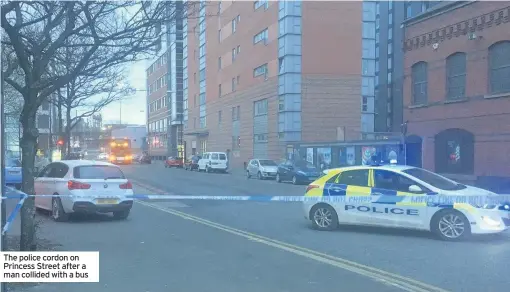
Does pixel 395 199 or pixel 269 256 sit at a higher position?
pixel 395 199

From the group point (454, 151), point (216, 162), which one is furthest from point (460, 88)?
point (216, 162)

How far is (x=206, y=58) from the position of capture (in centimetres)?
6259

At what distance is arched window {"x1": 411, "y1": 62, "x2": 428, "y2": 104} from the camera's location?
25797 millimetres

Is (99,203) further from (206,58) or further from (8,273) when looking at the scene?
(206,58)

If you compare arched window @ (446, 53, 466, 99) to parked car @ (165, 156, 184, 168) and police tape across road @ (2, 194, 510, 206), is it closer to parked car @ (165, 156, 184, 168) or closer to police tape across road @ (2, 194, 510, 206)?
police tape across road @ (2, 194, 510, 206)

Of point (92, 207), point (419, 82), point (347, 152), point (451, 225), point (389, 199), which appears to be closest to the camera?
point (451, 225)

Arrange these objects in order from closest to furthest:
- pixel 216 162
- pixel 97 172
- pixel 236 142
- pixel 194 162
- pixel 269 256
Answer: pixel 269 256
pixel 97 172
pixel 216 162
pixel 194 162
pixel 236 142

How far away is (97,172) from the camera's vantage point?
12836mm

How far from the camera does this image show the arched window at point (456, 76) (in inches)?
923

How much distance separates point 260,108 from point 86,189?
34524 millimetres

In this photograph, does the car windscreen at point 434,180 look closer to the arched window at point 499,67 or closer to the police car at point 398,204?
the police car at point 398,204

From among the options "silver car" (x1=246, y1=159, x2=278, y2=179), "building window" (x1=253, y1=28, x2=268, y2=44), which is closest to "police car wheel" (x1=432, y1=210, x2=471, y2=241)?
"silver car" (x1=246, y1=159, x2=278, y2=179)

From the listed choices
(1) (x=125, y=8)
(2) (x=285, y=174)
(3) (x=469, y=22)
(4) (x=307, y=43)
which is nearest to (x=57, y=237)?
(1) (x=125, y=8)

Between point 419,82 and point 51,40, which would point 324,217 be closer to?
point 51,40
